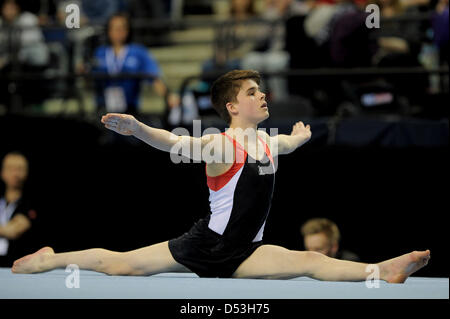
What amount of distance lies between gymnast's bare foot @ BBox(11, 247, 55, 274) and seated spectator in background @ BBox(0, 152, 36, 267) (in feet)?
6.94

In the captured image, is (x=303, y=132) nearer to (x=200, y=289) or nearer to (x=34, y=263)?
(x=200, y=289)

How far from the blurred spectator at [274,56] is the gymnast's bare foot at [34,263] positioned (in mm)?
3459

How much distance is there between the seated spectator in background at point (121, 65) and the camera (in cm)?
751

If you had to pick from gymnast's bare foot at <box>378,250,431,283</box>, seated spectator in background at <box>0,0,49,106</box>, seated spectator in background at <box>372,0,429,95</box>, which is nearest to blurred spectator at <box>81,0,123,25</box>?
seated spectator in background at <box>0,0,49,106</box>

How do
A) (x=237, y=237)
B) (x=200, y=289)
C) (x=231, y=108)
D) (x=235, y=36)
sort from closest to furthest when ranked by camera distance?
1. (x=200, y=289)
2. (x=237, y=237)
3. (x=231, y=108)
4. (x=235, y=36)

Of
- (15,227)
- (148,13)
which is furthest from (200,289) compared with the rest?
(148,13)

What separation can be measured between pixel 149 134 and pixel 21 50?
5.67 m

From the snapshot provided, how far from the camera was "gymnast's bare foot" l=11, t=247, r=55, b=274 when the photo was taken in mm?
4465

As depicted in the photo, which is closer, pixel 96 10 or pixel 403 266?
pixel 403 266

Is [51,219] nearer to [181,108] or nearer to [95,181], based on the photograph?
[95,181]

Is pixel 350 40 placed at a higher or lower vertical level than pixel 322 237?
higher

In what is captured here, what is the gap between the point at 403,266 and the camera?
4090 millimetres

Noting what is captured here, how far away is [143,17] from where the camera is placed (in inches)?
432
